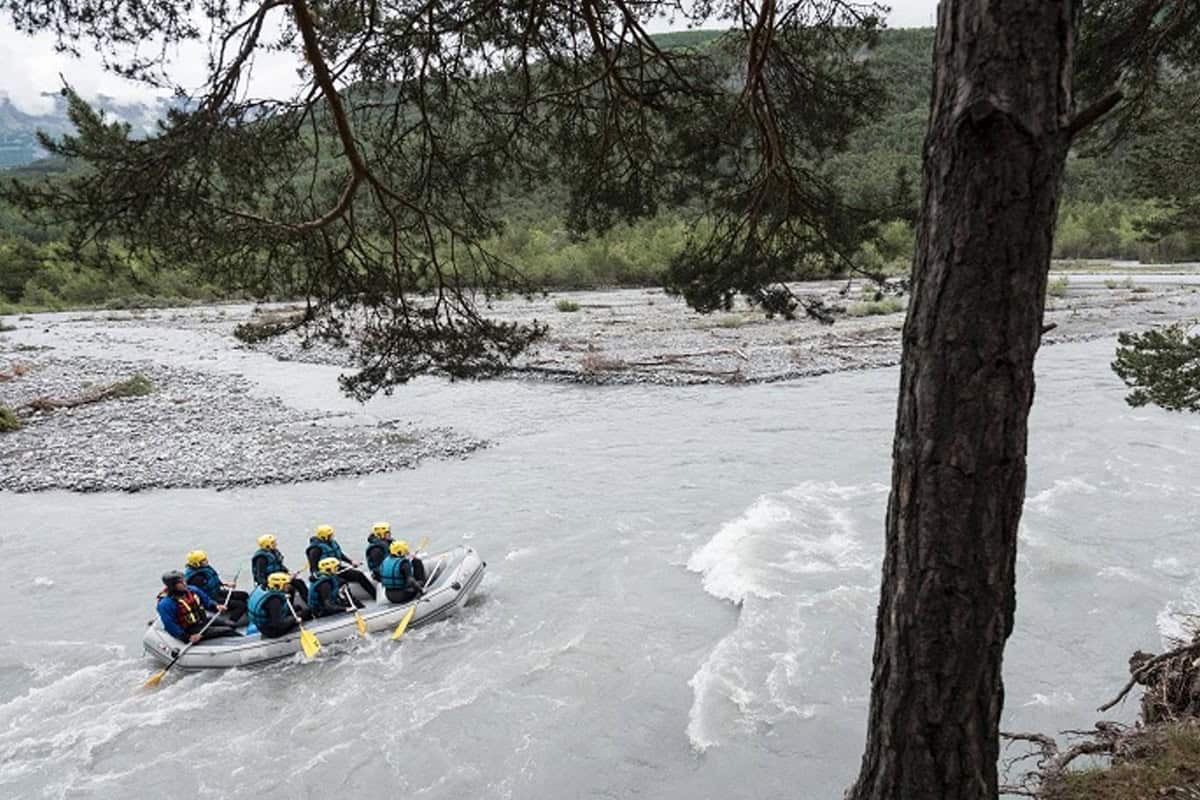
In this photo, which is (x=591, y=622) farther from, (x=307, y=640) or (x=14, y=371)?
(x=14, y=371)

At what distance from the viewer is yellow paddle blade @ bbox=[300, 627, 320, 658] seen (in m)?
8.21

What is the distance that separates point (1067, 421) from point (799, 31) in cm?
1218

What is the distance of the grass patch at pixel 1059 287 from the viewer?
3029 cm

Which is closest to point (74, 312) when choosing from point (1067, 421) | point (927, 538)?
point (1067, 421)

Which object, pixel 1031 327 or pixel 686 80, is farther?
pixel 686 80

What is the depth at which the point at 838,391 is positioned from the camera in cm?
1789

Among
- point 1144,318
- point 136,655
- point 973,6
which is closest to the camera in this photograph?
point 973,6

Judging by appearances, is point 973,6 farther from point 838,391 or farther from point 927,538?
point 838,391

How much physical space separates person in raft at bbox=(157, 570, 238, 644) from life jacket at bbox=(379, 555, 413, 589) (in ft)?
5.87

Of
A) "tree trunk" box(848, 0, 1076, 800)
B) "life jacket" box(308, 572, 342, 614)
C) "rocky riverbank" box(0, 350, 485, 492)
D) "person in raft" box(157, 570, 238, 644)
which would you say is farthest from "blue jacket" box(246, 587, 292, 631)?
"tree trunk" box(848, 0, 1076, 800)

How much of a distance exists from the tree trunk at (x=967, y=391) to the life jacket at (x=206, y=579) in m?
8.35

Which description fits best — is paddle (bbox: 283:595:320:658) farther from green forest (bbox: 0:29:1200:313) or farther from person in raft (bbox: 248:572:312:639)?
green forest (bbox: 0:29:1200:313)

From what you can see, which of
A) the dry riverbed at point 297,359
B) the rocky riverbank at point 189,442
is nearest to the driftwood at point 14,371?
the dry riverbed at point 297,359

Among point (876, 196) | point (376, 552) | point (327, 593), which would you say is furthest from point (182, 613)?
point (876, 196)
